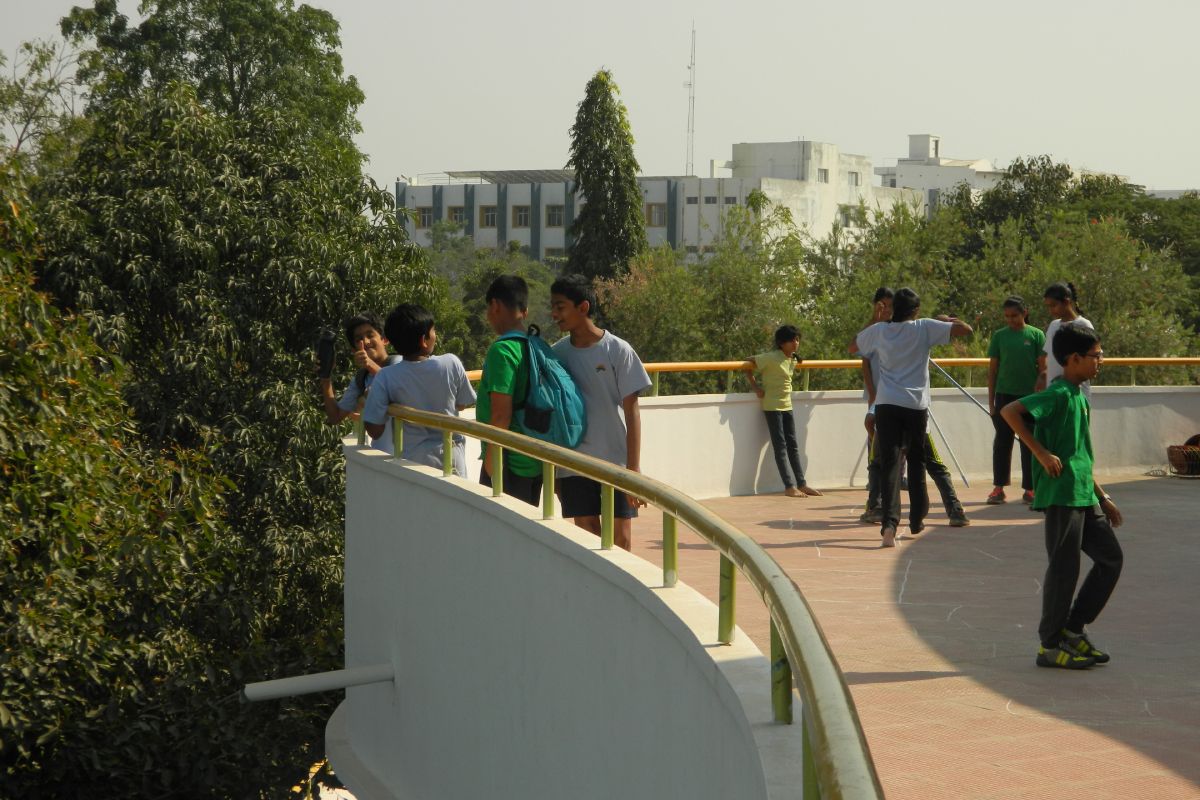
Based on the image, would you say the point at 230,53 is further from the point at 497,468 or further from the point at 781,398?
the point at 497,468

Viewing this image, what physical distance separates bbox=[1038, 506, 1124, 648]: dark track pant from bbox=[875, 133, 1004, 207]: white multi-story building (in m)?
106

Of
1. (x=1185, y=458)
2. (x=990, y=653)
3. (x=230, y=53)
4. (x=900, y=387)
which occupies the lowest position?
(x=1185, y=458)

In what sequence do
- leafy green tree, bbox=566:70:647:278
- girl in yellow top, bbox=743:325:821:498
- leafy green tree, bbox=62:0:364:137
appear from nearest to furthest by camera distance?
girl in yellow top, bbox=743:325:821:498 < leafy green tree, bbox=62:0:364:137 < leafy green tree, bbox=566:70:647:278

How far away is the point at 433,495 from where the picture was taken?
25.2ft

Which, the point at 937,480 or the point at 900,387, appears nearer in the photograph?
the point at 900,387

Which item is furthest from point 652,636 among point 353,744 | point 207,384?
point 207,384

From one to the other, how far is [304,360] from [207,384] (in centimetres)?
146

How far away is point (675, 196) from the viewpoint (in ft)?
320

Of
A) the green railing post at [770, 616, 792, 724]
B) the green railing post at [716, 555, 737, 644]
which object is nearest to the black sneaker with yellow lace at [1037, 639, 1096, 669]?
the green railing post at [716, 555, 737, 644]

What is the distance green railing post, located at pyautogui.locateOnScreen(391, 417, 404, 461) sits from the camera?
329 inches

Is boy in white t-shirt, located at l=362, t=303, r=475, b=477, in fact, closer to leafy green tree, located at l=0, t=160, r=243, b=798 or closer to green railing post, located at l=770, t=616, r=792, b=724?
green railing post, located at l=770, t=616, r=792, b=724

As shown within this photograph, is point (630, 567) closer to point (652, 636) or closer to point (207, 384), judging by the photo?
point (652, 636)

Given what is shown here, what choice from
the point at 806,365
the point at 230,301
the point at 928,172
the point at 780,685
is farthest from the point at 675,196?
the point at 780,685

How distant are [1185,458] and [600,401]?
1038 centimetres
